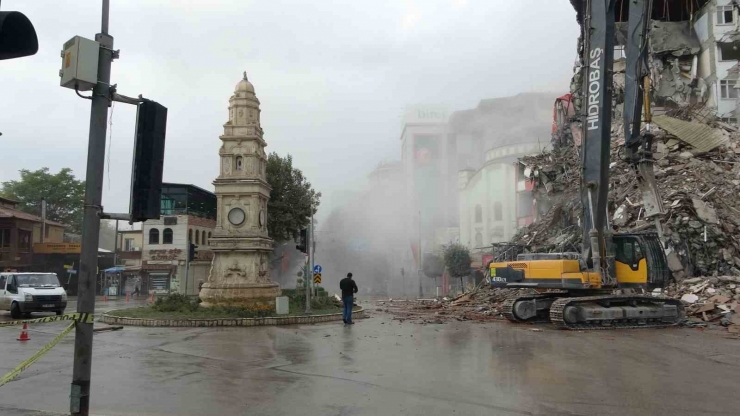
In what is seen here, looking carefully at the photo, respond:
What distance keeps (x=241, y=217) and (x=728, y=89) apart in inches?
1225

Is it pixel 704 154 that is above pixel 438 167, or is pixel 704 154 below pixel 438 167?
below

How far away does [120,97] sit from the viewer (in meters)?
4.63

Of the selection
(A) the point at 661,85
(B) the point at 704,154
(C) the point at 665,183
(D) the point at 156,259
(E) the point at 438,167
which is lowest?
(D) the point at 156,259

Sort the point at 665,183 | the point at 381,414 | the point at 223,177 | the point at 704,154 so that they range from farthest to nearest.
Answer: the point at 704,154 → the point at 665,183 → the point at 223,177 → the point at 381,414

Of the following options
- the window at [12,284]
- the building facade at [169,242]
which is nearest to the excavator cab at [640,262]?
the window at [12,284]

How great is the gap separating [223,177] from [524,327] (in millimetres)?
11536

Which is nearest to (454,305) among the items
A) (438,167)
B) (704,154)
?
(704,154)

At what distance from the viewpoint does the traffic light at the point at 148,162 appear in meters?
4.41

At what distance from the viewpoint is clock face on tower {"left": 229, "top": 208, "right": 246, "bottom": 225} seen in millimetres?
18109

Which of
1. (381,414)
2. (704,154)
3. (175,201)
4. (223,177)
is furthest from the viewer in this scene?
(175,201)

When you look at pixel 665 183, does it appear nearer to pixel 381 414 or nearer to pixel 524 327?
pixel 524 327

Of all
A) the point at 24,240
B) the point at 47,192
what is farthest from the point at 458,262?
the point at 47,192

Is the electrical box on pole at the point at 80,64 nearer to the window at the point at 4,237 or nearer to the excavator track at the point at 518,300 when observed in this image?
the excavator track at the point at 518,300

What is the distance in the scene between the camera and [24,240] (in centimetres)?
4119
